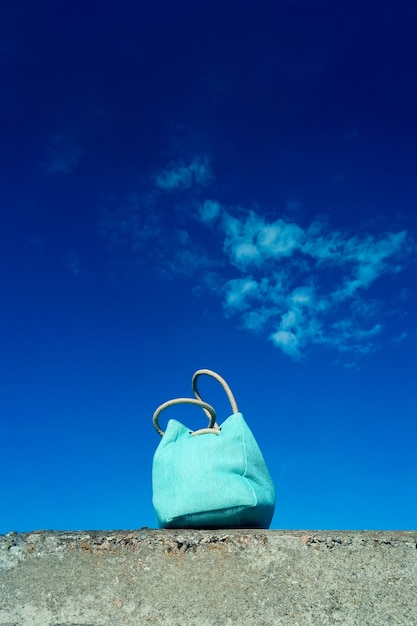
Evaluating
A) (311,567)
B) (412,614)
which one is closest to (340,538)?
(311,567)

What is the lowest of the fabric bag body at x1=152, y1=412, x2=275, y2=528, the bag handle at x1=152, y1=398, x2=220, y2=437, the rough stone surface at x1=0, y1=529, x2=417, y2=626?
the rough stone surface at x1=0, y1=529, x2=417, y2=626

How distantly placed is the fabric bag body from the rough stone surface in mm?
109

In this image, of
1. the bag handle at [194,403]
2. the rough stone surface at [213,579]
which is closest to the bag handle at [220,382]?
the bag handle at [194,403]

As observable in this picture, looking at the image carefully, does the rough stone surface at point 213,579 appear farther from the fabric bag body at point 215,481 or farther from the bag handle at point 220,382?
the bag handle at point 220,382

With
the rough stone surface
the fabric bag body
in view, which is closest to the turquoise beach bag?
the fabric bag body

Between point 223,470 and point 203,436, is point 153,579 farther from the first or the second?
point 203,436

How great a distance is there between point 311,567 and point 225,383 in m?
0.82

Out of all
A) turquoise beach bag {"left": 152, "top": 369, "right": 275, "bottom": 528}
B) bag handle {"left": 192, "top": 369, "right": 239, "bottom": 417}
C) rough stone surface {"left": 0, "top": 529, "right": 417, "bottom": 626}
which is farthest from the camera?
bag handle {"left": 192, "top": 369, "right": 239, "bottom": 417}

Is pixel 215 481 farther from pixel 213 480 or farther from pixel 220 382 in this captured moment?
pixel 220 382

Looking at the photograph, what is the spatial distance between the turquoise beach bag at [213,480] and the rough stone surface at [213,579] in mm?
112

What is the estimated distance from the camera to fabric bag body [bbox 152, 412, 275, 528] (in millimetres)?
1606

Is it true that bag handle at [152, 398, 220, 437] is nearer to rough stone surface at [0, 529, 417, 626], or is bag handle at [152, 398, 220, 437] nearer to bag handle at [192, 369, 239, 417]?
bag handle at [192, 369, 239, 417]

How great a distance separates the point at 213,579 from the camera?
4.56 feet

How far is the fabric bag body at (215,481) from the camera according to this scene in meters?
1.61
